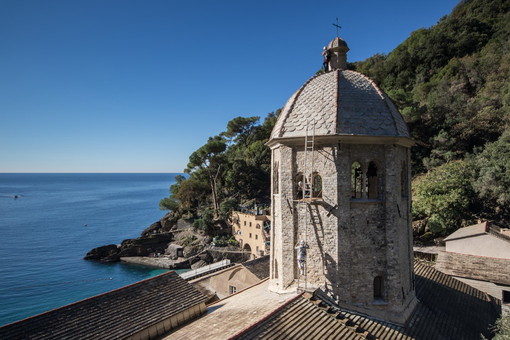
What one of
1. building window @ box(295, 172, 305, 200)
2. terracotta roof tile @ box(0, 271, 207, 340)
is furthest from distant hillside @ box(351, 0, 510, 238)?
terracotta roof tile @ box(0, 271, 207, 340)

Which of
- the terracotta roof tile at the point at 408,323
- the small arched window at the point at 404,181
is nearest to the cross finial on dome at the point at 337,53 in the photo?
the small arched window at the point at 404,181

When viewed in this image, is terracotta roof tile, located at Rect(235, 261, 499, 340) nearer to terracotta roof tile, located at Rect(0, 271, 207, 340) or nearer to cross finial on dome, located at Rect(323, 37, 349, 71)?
terracotta roof tile, located at Rect(0, 271, 207, 340)

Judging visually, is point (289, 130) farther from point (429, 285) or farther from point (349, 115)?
point (429, 285)

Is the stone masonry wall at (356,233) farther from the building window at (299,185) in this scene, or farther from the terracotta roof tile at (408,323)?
the terracotta roof tile at (408,323)

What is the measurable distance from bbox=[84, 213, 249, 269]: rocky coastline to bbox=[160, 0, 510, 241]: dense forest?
3.50 meters

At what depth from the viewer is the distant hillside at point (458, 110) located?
93.6 feet

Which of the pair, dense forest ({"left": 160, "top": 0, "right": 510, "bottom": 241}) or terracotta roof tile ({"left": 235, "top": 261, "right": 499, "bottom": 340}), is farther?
dense forest ({"left": 160, "top": 0, "right": 510, "bottom": 241})

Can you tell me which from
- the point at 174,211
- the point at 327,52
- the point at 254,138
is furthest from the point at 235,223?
the point at 327,52

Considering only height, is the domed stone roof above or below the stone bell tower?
above

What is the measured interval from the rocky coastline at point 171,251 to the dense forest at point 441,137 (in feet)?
11.5

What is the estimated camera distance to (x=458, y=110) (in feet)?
130

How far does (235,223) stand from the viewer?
1933 inches

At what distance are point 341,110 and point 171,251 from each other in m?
46.3

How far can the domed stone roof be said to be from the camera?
11070 millimetres
